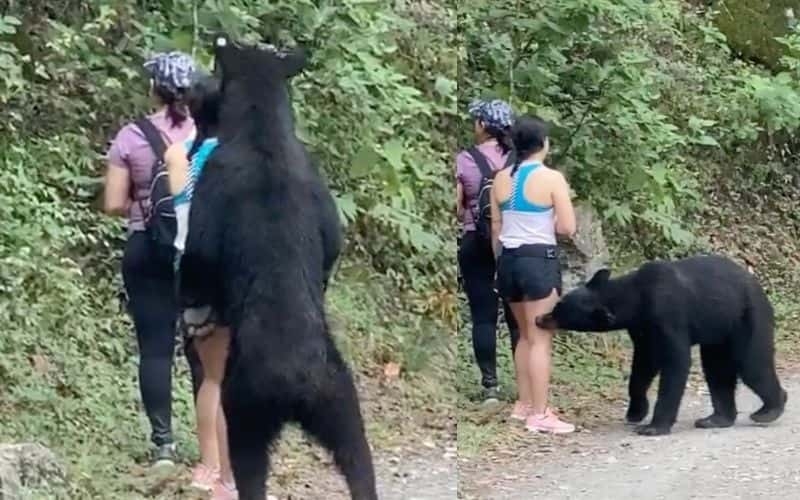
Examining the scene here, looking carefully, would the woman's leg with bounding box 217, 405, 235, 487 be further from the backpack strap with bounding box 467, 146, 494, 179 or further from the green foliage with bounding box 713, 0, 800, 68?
the green foliage with bounding box 713, 0, 800, 68

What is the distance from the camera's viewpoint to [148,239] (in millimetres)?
3025

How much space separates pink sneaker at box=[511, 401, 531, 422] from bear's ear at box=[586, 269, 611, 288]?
0.65 metres

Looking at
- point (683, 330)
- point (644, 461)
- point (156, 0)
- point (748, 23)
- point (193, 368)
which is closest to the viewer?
point (193, 368)

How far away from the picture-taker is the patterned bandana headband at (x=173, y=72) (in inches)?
115

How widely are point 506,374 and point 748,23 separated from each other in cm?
135

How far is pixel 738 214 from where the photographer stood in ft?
12.8

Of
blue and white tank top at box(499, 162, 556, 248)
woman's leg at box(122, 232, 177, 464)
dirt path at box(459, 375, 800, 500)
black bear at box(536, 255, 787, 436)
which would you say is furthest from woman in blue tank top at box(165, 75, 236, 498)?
black bear at box(536, 255, 787, 436)

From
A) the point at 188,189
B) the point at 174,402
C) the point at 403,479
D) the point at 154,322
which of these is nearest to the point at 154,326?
the point at 154,322

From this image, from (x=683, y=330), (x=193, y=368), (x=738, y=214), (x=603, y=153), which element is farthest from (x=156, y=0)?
(x=683, y=330)

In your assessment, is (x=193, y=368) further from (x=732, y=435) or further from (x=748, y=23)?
(x=748, y=23)

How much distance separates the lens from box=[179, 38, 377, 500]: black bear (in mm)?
2717

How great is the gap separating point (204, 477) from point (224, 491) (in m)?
0.14

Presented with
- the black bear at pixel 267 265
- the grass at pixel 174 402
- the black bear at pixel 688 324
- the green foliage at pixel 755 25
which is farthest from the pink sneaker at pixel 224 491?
the green foliage at pixel 755 25

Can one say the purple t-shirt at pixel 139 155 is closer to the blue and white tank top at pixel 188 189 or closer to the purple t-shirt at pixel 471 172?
the blue and white tank top at pixel 188 189
